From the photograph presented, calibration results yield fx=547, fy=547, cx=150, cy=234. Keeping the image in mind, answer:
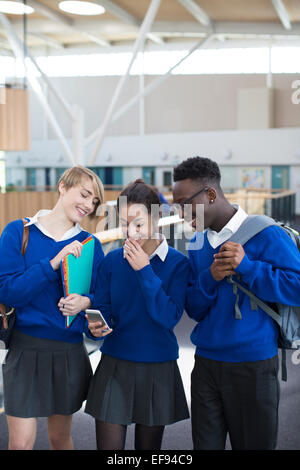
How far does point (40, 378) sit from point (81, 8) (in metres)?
15.2

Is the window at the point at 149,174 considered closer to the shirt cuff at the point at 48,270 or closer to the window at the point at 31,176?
the window at the point at 31,176

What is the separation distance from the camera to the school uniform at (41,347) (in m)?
2.76

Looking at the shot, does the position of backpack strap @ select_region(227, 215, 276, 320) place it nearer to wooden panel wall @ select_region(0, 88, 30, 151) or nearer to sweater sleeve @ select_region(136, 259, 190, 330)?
sweater sleeve @ select_region(136, 259, 190, 330)

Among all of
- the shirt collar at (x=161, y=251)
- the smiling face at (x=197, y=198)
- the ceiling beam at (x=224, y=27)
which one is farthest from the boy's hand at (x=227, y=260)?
the ceiling beam at (x=224, y=27)

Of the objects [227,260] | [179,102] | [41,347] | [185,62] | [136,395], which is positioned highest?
[185,62]

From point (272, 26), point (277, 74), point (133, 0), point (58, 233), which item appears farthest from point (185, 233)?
point (277, 74)

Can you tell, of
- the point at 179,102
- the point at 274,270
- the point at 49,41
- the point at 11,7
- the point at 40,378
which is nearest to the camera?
the point at 274,270

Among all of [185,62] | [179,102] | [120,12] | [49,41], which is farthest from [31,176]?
[120,12]

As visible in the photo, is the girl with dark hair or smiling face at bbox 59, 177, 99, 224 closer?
the girl with dark hair

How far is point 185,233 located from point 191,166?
18.9ft

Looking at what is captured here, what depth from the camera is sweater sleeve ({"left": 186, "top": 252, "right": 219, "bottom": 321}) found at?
2455 millimetres

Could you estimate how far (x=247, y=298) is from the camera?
2506mm

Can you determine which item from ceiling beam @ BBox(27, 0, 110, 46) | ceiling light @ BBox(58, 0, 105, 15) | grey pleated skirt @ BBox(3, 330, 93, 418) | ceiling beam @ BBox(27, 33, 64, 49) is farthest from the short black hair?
ceiling beam @ BBox(27, 33, 64, 49)

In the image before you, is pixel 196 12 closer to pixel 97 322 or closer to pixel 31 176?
pixel 97 322
